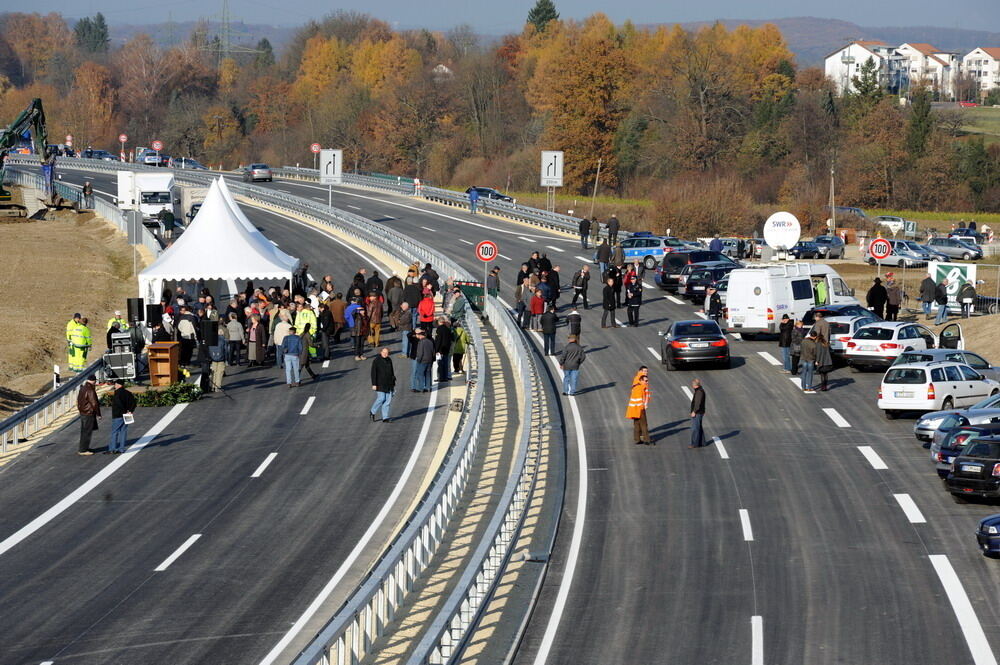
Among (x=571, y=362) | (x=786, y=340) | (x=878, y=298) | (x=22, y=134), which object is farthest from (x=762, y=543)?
(x=22, y=134)

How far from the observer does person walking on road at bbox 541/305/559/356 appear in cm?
3478

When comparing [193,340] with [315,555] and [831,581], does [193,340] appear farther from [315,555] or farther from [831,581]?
[831,581]

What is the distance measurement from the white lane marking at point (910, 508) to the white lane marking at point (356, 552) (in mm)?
8306

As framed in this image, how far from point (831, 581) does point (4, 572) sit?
11425 millimetres

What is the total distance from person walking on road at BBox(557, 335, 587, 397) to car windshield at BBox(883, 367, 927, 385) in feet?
21.7

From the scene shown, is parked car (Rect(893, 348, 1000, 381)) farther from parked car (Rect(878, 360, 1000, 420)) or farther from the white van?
the white van

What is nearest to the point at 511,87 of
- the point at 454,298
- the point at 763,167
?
the point at 763,167

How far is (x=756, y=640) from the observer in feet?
51.9

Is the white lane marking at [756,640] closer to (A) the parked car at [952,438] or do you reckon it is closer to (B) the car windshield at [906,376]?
(A) the parked car at [952,438]

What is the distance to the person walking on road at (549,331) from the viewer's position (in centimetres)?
3478

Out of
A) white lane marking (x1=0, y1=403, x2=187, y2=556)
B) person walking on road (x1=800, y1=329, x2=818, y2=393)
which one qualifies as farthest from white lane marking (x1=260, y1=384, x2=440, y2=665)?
person walking on road (x1=800, y1=329, x2=818, y2=393)

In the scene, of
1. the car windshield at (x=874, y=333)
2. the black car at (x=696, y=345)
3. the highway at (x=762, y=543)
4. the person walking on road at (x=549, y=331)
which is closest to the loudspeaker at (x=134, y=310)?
the person walking on road at (x=549, y=331)

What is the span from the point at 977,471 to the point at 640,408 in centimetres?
670

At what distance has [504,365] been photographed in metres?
33.6
